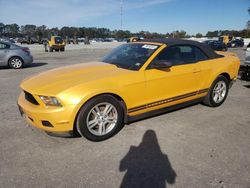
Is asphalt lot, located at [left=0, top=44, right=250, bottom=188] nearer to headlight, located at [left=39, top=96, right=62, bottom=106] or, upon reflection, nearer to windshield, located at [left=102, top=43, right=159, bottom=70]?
headlight, located at [left=39, top=96, right=62, bottom=106]

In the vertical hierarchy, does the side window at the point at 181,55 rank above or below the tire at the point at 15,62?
above

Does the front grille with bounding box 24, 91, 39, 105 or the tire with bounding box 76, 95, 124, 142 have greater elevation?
the front grille with bounding box 24, 91, 39, 105

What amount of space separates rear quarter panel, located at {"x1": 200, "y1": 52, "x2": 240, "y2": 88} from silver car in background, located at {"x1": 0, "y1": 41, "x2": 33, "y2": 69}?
10075 millimetres

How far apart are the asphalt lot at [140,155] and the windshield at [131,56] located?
111cm

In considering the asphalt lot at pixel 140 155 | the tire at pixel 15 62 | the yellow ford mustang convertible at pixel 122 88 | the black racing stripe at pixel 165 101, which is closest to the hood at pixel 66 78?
the yellow ford mustang convertible at pixel 122 88

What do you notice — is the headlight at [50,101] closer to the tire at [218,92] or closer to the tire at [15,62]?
the tire at [218,92]

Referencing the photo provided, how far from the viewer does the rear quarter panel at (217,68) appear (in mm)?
5238

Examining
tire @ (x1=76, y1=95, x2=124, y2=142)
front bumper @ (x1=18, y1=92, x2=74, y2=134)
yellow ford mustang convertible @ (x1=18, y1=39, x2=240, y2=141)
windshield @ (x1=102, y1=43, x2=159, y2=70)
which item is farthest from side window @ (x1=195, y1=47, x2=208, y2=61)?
front bumper @ (x1=18, y1=92, x2=74, y2=134)

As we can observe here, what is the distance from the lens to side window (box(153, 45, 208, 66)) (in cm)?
471

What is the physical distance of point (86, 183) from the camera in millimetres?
2980

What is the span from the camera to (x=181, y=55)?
16.3 ft

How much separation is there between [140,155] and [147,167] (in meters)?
0.33

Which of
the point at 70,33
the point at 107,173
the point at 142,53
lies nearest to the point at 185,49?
the point at 142,53

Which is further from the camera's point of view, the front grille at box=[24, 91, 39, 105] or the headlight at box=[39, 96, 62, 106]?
the front grille at box=[24, 91, 39, 105]
